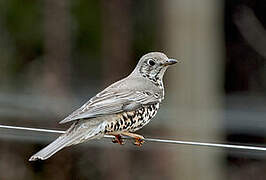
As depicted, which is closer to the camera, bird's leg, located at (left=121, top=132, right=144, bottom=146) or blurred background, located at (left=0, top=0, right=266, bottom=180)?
bird's leg, located at (left=121, top=132, right=144, bottom=146)

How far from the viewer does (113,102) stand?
5.71m

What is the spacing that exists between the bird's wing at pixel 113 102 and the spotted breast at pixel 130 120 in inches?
1.4

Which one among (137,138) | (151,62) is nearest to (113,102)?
(137,138)

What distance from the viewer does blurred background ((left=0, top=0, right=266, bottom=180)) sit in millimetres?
8531

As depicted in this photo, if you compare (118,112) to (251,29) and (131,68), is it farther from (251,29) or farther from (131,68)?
(251,29)

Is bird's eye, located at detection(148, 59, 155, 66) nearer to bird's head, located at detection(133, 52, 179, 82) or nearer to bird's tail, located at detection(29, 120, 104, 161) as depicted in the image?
bird's head, located at detection(133, 52, 179, 82)

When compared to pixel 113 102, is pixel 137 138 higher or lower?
lower

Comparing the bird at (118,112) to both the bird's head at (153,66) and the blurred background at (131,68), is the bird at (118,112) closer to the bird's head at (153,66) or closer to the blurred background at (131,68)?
the bird's head at (153,66)

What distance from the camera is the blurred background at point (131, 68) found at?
8531 mm

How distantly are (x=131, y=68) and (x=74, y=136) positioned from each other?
461 centimetres

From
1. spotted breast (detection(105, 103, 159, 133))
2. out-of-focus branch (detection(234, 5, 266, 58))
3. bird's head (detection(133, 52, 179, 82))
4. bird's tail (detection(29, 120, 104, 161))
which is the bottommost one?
bird's tail (detection(29, 120, 104, 161))

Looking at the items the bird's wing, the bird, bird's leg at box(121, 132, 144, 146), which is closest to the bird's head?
the bird

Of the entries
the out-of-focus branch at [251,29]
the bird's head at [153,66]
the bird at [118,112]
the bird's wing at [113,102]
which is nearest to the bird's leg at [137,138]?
the bird at [118,112]

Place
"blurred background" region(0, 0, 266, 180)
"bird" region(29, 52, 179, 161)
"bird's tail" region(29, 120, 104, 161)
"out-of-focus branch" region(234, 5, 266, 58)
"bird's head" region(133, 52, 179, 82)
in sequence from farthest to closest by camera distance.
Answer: "out-of-focus branch" region(234, 5, 266, 58) < "blurred background" region(0, 0, 266, 180) < "bird's head" region(133, 52, 179, 82) < "bird" region(29, 52, 179, 161) < "bird's tail" region(29, 120, 104, 161)
